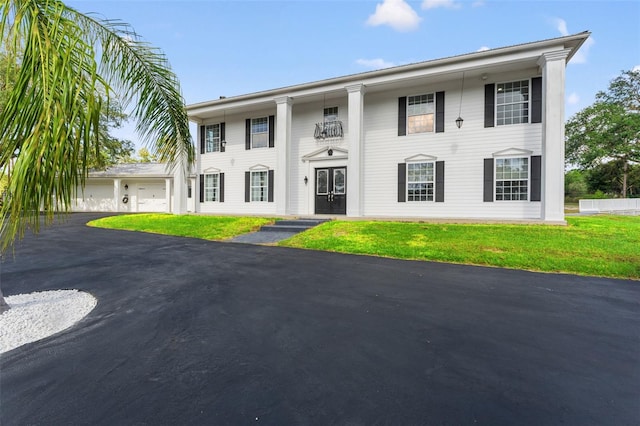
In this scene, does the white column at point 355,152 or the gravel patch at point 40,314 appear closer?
the gravel patch at point 40,314

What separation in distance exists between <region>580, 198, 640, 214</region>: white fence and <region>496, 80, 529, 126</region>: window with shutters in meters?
14.4

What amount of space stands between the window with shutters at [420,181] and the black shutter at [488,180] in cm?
173

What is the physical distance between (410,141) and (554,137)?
4324 millimetres

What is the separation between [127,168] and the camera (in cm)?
2341

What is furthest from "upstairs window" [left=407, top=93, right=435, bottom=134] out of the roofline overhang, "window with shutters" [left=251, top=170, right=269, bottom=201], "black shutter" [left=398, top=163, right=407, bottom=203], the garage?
the garage

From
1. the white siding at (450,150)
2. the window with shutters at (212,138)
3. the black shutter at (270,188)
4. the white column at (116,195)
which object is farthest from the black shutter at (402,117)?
the white column at (116,195)

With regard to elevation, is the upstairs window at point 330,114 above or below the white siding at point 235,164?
above

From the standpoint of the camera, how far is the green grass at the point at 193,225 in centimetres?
995

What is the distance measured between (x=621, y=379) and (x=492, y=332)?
0.87 meters

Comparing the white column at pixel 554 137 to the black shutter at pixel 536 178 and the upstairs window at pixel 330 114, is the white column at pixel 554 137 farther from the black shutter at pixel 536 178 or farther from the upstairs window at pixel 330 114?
the upstairs window at pixel 330 114

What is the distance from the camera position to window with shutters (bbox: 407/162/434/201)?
1080 centimetres

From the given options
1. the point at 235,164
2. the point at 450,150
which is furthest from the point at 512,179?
the point at 235,164

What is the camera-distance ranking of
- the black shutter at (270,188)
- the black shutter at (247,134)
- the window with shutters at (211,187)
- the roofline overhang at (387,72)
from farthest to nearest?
the window with shutters at (211,187) → the black shutter at (247,134) → the black shutter at (270,188) → the roofline overhang at (387,72)

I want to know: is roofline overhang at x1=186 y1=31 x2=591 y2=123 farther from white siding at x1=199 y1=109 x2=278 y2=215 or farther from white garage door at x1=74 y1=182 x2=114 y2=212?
white garage door at x1=74 y1=182 x2=114 y2=212
